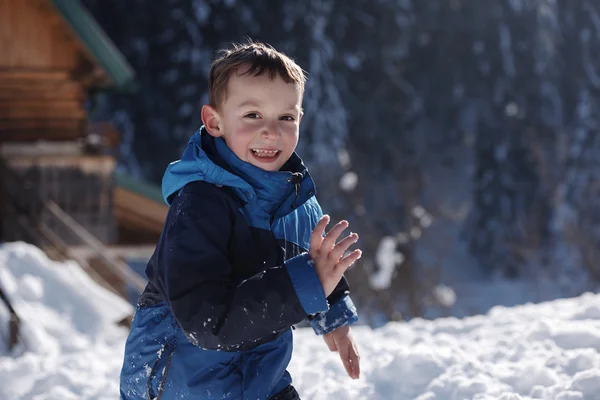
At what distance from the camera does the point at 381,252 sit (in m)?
25.5

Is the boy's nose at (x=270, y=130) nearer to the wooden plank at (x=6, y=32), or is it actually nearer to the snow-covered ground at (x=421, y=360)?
the snow-covered ground at (x=421, y=360)

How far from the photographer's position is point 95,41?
1125cm

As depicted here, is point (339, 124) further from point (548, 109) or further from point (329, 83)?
point (548, 109)

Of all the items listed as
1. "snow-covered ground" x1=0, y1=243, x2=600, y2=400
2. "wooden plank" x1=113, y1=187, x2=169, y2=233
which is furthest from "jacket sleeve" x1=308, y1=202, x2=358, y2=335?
"wooden plank" x1=113, y1=187, x2=169, y2=233

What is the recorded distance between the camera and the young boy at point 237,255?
2174 millimetres

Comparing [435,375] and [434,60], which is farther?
[434,60]

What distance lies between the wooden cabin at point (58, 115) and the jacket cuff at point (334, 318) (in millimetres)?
8173

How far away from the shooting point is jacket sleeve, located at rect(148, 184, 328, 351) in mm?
2160

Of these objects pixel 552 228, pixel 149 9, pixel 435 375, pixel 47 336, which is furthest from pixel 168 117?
pixel 435 375

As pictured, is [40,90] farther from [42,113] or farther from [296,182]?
[296,182]

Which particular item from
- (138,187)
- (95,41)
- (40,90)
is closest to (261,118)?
(95,41)

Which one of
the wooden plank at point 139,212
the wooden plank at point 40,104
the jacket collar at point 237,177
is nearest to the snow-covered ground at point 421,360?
the jacket collar at point 237,177

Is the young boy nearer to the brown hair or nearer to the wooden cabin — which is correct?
the brown hair

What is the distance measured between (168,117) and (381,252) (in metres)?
9.52
